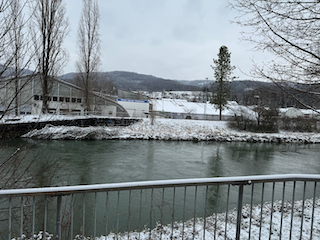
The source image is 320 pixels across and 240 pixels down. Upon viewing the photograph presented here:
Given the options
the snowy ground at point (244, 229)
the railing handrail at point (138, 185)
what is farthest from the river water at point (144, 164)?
the railing handrail at point (138, 185)

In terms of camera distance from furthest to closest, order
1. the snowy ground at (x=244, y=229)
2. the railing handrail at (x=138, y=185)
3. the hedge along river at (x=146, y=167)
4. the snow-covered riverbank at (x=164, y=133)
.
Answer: the snow-covered riverbank at (x=164, y=133) → the hedge along river at (x=146, y=167) → the snowy ground at (x=244, y=229) → the railing handrail at (x=138, y=185)

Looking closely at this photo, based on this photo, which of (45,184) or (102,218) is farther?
(45,184)

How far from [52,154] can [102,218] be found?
9.15 m

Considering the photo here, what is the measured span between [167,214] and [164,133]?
55.9 ft

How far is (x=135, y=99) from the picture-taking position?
1314 inches

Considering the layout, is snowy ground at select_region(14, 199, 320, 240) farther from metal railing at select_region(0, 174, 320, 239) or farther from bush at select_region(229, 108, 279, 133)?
bush at select_region(229, 108, 279, 133)

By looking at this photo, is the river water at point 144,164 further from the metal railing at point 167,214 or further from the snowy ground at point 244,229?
the snowy ground at point 244,229

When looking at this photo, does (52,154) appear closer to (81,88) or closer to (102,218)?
(102,218)

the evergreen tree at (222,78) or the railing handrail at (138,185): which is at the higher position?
the evergreen tree at (222,78)

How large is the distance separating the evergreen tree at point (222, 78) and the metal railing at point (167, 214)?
27.4 m

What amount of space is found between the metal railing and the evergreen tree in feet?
89.8

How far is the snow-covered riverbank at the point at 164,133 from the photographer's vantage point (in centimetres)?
1966

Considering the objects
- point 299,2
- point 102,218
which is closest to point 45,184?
point 102,218

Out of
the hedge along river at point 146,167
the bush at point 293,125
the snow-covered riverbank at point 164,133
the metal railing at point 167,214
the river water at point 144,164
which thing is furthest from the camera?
the bush at point 293,125
